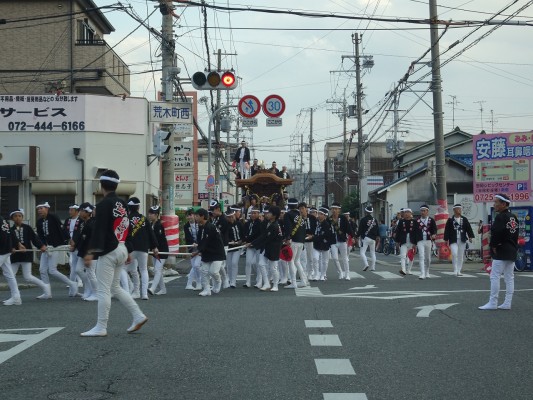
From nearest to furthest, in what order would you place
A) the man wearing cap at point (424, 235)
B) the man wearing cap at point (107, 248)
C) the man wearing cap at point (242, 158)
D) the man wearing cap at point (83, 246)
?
1. the man wearing cap at point (107, 248)
2. the man wearing cap at point (83, 246)
3. the man wearing cap at point (424, 235)
4. the man wearing cap at point (242, 158)

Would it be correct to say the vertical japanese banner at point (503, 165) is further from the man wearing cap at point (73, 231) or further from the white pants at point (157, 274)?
the man wearing cap at point (73, 231)

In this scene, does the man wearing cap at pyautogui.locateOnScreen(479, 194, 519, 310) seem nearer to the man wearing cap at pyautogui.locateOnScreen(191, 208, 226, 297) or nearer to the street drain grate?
the man wearing cap at pyautogui.locateOnScreen(191, 208, 226, 297)

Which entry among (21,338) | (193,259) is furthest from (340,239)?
(21,338)

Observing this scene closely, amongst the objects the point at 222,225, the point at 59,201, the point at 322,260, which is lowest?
the point at 322,260

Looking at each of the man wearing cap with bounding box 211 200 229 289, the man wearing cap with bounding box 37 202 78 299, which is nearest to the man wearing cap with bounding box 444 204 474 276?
the man wearing cap with bounding box 211 200 229 289

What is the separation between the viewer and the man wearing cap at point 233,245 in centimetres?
1947

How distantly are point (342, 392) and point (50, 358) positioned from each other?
3.43m

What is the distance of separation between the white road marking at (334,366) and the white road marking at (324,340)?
0.98 meters

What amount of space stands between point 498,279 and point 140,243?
269 inches

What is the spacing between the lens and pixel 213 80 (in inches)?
821

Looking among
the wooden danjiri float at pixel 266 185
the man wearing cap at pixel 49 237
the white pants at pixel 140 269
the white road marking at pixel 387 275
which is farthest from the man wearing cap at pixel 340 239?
the man wearing cap at pixel 49 237

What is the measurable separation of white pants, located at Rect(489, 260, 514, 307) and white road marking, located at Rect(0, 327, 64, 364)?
6975 millimetres

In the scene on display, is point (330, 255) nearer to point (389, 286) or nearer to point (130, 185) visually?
point (389, 286)

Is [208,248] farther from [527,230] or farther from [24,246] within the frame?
[527,230]
